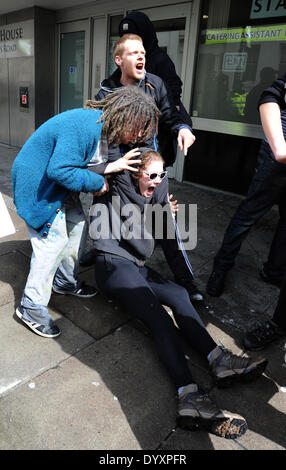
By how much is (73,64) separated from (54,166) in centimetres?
621

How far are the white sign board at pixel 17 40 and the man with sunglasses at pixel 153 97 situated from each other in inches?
226

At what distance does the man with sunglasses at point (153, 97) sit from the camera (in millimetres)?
2586

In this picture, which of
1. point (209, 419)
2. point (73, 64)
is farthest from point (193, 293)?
point (73, 64)

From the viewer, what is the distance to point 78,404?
74.3 inches

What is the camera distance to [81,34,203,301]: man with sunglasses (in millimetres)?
2586

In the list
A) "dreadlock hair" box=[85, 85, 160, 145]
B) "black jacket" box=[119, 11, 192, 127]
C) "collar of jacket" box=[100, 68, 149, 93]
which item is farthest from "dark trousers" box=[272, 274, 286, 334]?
"collar of jacket" box=[100, 68, 149, 93]

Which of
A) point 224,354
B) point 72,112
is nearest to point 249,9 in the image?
point 72,112

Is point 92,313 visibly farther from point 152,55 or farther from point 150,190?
point 152,55

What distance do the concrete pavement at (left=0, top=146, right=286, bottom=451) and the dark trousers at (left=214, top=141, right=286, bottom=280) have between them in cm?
27

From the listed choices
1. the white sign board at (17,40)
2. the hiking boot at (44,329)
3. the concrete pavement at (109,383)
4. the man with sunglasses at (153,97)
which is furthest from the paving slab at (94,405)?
the white sign board at (17,40)

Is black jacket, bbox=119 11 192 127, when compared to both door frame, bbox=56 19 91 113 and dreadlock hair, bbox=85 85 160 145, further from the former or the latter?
door frame, bbox=56 19 91 113

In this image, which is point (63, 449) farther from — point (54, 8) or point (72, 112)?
point (54, 8)

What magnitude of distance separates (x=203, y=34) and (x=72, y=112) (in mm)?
3956

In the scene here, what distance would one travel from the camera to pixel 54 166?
202 cm
